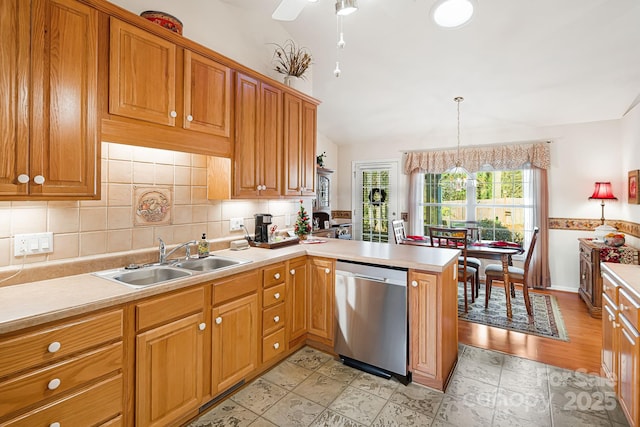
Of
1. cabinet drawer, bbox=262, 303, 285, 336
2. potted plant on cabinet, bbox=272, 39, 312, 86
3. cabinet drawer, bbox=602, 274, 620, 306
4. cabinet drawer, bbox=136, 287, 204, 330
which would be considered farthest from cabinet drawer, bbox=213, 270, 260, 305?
cabinet drawer, bbox=602, 274, 620, 306

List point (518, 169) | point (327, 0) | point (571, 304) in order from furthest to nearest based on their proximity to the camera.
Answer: point (518, 169), point (571, 304), point (327, 0)

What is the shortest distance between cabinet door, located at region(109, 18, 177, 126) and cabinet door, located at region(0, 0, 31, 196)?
36 centimetres

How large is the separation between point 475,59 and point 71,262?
4014 mm

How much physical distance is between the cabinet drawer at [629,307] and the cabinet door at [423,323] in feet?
3.24

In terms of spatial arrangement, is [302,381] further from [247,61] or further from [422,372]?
[247,61]

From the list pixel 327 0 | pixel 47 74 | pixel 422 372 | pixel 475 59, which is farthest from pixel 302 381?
pixel 475 59

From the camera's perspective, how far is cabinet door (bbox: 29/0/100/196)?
145 centimetres

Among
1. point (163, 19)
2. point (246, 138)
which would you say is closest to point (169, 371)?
point (246, 138)

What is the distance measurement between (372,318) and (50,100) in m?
2.32

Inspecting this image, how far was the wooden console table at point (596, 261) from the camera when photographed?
3396 millimetres

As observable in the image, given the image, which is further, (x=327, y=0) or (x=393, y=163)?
(x=393, y=163)

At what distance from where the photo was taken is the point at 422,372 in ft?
7.29

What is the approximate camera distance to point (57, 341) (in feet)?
4.16

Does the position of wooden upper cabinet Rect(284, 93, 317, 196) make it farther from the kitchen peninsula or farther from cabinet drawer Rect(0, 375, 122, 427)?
cabinet drawer Rect(0, 375, 122, 427)
